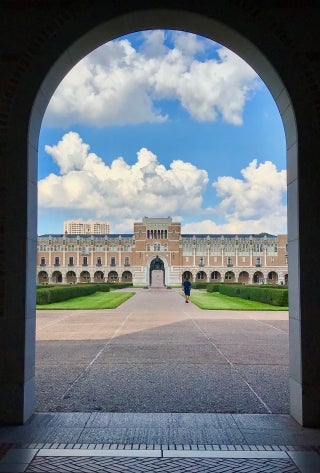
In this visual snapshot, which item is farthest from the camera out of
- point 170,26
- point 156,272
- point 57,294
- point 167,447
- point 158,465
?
point 156,272

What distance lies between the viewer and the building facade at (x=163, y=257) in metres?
98.1

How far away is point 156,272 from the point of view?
10138 cm

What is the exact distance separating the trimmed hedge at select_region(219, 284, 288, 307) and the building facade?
57.0m

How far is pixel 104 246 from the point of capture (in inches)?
4013

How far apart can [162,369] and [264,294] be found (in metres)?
21.3

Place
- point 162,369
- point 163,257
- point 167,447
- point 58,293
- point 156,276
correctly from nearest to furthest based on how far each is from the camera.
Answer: point 167,447
point 162,369
point 58,293
point 163,257
point 156,276

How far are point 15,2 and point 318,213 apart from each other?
13.4 ft

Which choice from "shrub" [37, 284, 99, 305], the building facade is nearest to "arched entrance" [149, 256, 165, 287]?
the building facade

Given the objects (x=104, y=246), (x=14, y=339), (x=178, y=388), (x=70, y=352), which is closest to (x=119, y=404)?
(x=178, y=388)

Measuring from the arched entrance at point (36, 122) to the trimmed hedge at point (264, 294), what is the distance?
2064 cm

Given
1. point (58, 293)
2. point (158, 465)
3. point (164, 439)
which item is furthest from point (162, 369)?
point (58, 293)

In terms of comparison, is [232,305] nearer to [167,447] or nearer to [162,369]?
[162,369]

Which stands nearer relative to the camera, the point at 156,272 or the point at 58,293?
the point at 58,293

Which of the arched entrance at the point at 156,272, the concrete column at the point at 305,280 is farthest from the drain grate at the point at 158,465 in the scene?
the arched entrance at the point at 156,272
